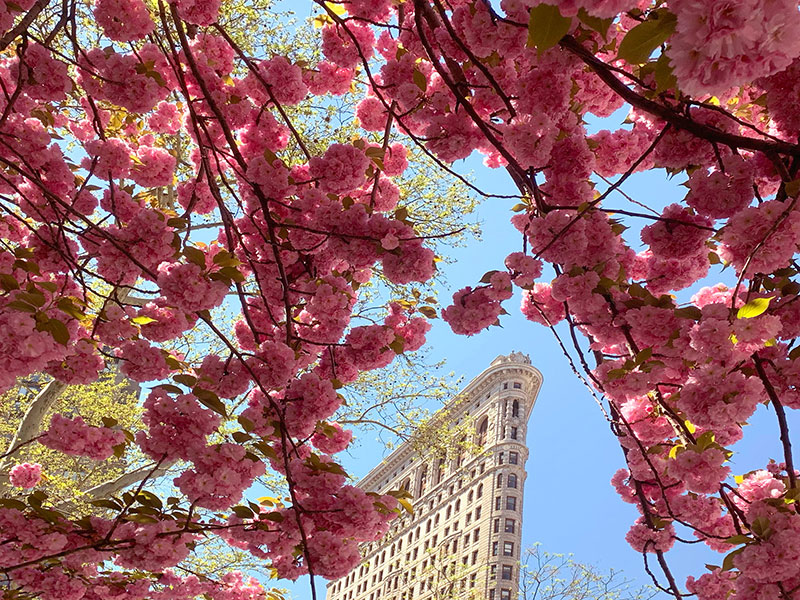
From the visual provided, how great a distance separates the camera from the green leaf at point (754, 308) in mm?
1645

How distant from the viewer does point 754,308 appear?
5.45 ft

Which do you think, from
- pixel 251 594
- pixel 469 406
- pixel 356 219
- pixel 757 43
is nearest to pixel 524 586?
pixel 251 594

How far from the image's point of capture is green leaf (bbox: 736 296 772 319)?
1645 millimetres

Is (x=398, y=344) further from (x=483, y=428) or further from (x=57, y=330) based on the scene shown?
(x=483, y=428)

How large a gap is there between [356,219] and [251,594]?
316 cm

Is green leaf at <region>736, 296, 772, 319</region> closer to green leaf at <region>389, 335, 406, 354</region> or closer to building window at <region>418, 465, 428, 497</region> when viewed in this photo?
green leaf at <region>389, 335, 406, 354</region>

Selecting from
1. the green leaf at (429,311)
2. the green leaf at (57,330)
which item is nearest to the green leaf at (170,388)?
the green leaf at (57,330)

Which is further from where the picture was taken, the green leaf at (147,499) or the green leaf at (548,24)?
the green leaf at (147,499)

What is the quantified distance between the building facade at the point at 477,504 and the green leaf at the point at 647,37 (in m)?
37.4

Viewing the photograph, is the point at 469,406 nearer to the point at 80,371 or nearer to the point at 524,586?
the point at 524,586

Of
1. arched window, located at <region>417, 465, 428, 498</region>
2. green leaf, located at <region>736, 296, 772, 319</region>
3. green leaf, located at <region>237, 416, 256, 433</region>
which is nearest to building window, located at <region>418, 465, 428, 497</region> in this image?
arched window, located at <region>417, 465, 428, 498</region>

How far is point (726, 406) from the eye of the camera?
6.12ft

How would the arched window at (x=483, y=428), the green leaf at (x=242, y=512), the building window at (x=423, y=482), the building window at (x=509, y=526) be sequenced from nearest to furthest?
the green leaf at (x=242, y=512) → the building window at (x=509, y=526) → the arched window at (x=483, y=428) → the building window at (x=423, y=482)

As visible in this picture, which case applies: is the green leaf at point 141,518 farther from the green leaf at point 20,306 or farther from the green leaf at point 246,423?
the green leaf at point 20,306
